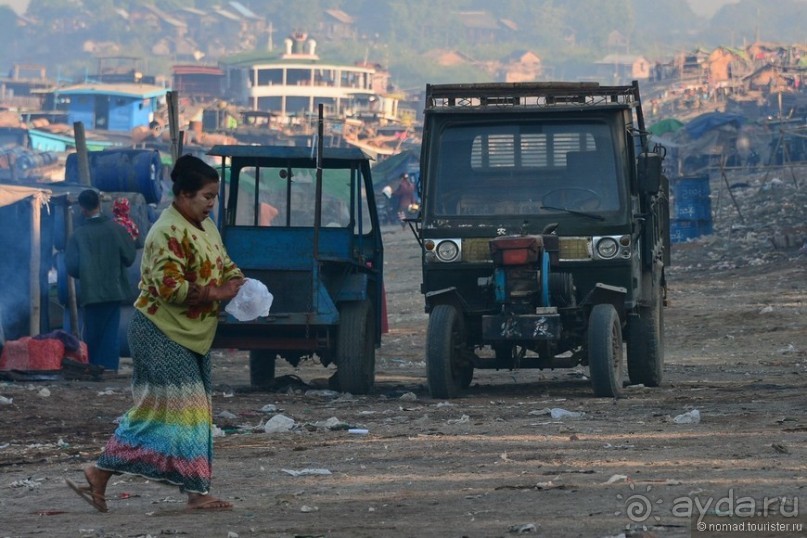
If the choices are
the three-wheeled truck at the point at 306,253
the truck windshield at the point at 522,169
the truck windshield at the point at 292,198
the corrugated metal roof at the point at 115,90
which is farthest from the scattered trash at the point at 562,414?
the corrugated metal roof at the point at 115,90

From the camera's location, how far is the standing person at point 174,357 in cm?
668

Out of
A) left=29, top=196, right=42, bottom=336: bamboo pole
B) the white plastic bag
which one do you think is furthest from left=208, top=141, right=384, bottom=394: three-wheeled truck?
the white plastic bag

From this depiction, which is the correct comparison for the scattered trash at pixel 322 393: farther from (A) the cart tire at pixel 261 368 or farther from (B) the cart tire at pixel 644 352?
(B) the cart tire at pixel 644 352

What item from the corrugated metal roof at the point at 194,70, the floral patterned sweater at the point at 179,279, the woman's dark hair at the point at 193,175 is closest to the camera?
the floral patterned sweater at the point at 179,279

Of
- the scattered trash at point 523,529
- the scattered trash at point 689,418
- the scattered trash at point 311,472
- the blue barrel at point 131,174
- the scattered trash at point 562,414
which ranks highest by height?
the blue barrel at point 131,174

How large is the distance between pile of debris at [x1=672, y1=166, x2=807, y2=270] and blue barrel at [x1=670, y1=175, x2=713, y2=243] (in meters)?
0.33

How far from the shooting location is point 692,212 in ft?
104

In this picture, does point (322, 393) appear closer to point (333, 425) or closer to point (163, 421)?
point (333, 425)

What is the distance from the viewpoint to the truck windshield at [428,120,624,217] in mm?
11422

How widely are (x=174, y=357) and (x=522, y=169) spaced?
Answer: 17.5ft

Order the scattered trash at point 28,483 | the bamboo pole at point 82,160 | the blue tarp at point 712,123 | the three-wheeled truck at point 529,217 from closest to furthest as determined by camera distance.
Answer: the scattered trash at point 28,483
the three-wheeled truck at point 529,217
the bamboo pole at point 82,160
the blue tarp at point 712,123

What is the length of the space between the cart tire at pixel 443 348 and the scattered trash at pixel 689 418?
7.42ft

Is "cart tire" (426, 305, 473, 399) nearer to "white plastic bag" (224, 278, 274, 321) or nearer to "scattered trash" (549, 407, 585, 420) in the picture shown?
"scattered trash" (549, 407, 585, 420)

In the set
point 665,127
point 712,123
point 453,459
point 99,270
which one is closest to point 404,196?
point 665,127
